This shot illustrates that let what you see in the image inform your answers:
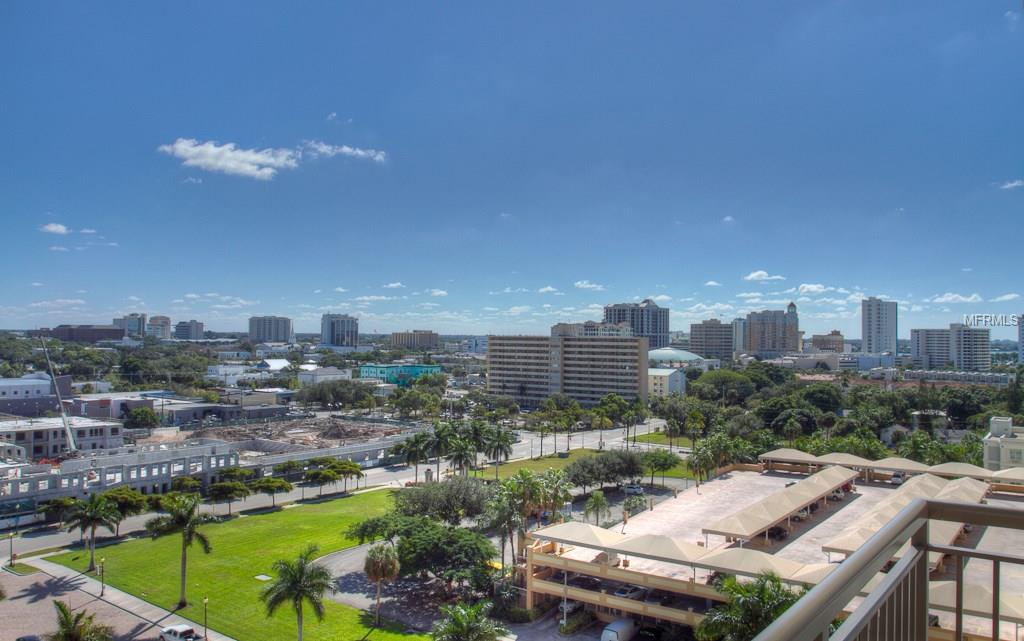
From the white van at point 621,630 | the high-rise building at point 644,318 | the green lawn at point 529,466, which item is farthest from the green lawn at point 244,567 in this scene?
the high-rise building at point 644,318

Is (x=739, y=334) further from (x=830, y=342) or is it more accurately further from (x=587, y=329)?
(x=587, y=329)

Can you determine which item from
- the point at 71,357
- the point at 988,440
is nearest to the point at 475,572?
the point at 988,440

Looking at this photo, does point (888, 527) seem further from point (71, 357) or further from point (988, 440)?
point (71, 357)

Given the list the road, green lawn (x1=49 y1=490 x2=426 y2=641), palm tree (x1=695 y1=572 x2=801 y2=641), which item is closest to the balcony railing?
palm tree (x1=695 y1=572 x2=801 y2=641)

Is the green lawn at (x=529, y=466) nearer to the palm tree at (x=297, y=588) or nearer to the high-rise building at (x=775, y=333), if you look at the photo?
the palm tree at (x=297, y=588)

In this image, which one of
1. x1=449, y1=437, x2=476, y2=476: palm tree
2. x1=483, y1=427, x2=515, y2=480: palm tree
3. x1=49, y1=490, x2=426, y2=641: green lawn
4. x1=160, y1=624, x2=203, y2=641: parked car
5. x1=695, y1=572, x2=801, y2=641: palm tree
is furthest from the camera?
x1=483, y1=427, x2=515, y2=480: palm tree

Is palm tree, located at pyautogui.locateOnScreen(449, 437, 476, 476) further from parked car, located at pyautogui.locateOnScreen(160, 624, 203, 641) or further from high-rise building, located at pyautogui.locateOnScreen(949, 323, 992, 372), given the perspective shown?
high-rise building, located at pyautogui.locateOnScreen(949, 323, 992, 372)

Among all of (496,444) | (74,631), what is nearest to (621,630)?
(74,631)
